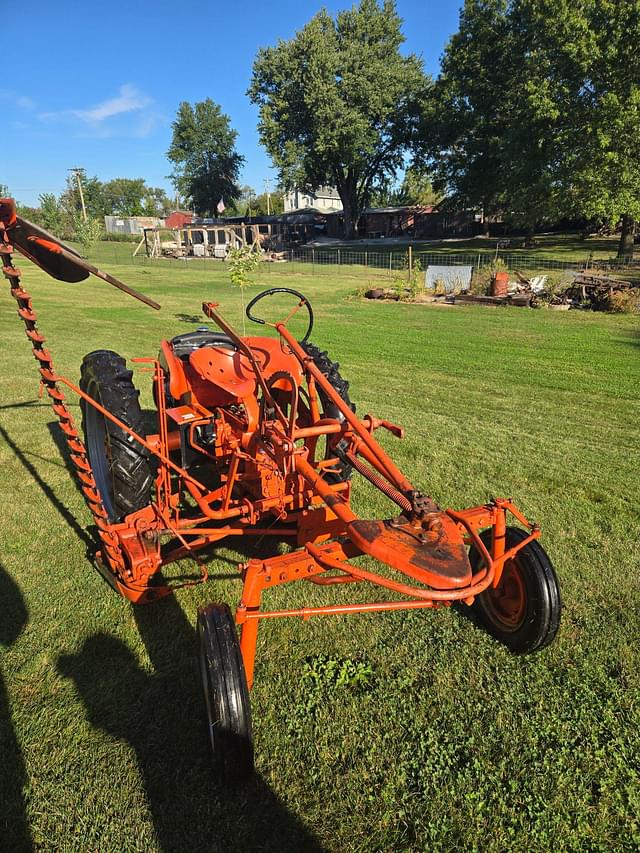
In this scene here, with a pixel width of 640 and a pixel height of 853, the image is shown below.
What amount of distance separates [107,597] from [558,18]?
29544 millimetres

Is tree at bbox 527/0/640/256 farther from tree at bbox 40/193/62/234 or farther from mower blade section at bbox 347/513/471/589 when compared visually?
tree at bbox 40/193/62/234

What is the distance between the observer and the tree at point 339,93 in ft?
133

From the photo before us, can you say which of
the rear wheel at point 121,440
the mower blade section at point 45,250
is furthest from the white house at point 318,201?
the mower blade section at point 45,250

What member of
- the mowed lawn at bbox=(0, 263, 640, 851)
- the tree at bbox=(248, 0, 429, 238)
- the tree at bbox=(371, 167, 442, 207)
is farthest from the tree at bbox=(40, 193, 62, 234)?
the mowed lawn at bbox=(0, 263, 640, 851)

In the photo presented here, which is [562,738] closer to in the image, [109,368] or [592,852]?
[592,852]

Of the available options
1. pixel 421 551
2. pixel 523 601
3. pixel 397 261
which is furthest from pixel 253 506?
pixel 397 261

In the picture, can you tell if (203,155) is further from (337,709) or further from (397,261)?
(337,709)

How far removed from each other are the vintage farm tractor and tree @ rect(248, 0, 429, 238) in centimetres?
4282

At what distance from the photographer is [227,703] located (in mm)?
2168

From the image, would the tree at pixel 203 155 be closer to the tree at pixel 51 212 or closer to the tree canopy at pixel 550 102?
the tree at pixel 51 212

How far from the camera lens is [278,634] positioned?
322 cm

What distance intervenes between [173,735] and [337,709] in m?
0.82

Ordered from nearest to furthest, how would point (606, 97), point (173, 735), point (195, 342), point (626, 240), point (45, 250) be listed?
point (45, 250) < point (173, 735) < point (195, 342) < point (606, 97) < point (626, 240)

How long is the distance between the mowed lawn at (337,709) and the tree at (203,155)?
72266 mm
